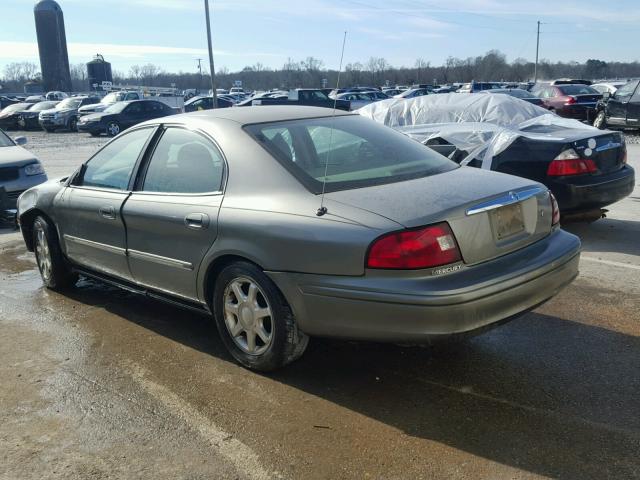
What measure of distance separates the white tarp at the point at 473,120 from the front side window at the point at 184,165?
3578 mm

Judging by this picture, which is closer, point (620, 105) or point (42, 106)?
point (620, 105)

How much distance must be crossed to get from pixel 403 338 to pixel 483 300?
1.41ft

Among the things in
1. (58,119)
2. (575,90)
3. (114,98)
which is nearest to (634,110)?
(575,90)

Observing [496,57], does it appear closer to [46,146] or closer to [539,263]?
[46,146]

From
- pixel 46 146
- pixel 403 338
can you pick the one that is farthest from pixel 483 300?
pixel 46 146

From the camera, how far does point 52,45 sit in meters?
77.6

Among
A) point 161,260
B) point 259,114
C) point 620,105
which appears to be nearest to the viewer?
point 161,260

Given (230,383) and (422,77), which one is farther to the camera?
(422,77)

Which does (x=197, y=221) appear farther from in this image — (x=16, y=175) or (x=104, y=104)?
(x=104, y=104)

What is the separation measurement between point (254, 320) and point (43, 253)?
281 cm

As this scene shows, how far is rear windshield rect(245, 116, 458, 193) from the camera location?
3635 millimetres

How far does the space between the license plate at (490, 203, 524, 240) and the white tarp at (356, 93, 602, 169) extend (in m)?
3.37

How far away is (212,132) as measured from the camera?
4.00 m

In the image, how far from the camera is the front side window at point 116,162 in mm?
4543
